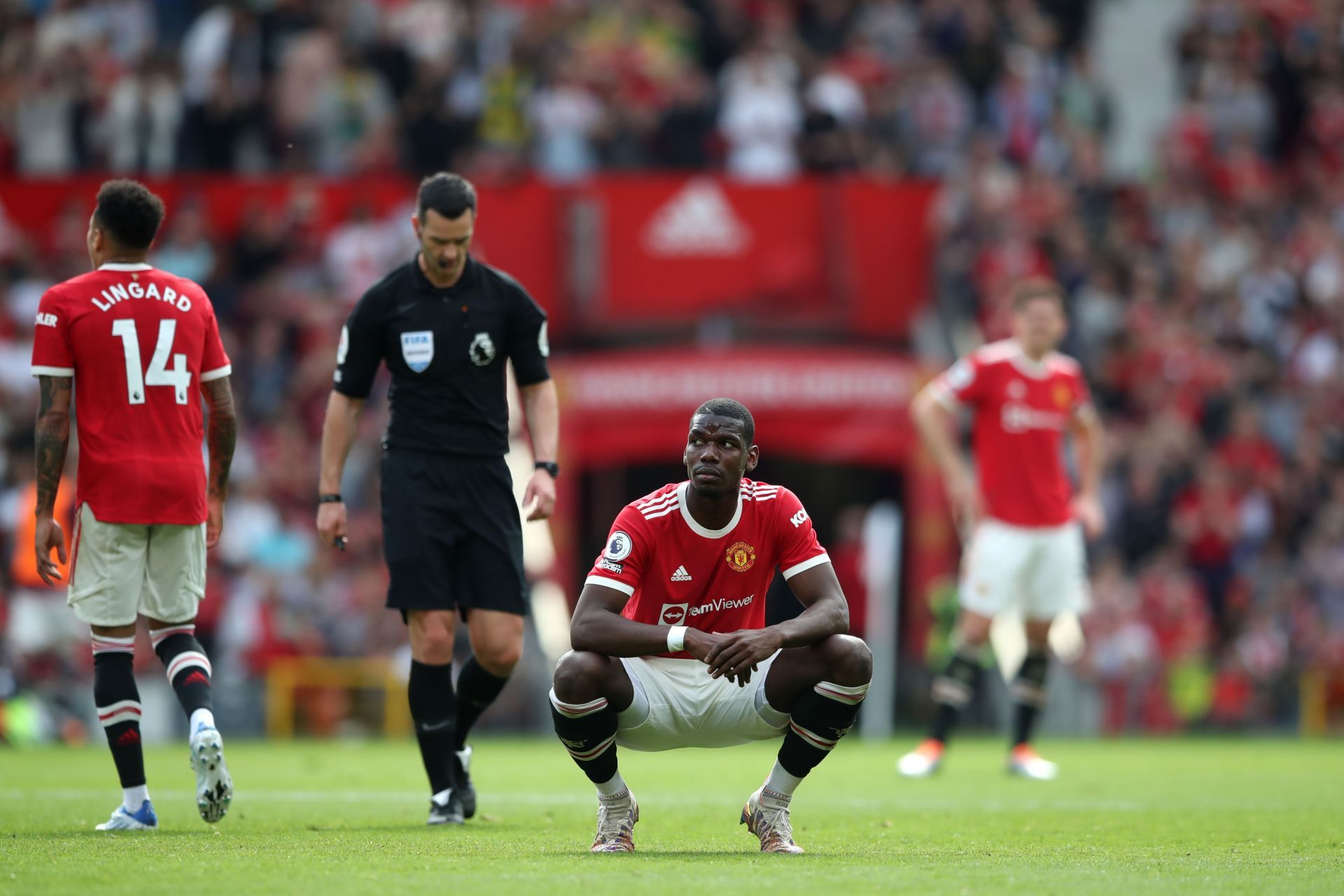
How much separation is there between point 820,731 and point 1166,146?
55.8ft

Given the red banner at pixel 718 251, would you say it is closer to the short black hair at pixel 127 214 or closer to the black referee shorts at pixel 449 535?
the black referee shorts at pixel 449 535

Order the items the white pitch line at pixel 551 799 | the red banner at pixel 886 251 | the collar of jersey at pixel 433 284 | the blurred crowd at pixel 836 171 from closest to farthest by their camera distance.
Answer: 1. the collar of jersey at pixel 433 284
2. the white pitch line at pixel 551 799
3. the blurred crowd at pixel 836 171
4. the red banner at pixel 886 251

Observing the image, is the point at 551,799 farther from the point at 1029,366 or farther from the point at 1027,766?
the point at 1029,366

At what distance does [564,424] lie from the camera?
17.5m

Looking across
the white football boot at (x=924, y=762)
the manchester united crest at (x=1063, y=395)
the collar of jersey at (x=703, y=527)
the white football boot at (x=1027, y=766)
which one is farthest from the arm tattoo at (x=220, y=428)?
the manchester united crest at (x=1063, y=395)

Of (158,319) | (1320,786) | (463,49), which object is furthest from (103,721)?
(463,49)

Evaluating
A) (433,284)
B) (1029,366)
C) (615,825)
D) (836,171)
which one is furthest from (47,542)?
(836,171)

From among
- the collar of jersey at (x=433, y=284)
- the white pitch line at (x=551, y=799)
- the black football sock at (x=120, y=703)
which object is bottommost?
the white pitch line at (x=551, y=799)

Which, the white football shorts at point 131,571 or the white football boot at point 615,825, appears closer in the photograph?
the white football boot at point 615,825

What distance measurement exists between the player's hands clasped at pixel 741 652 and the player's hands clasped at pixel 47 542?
280 cm

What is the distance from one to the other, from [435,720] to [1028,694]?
4.77m

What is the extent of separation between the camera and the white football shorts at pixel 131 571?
7445 mm

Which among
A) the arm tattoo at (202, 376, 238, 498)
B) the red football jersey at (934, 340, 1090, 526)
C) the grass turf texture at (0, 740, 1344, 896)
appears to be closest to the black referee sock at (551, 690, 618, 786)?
the grass turf texture at (0, 740, 1344, 896)

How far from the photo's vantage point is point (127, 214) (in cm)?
753
